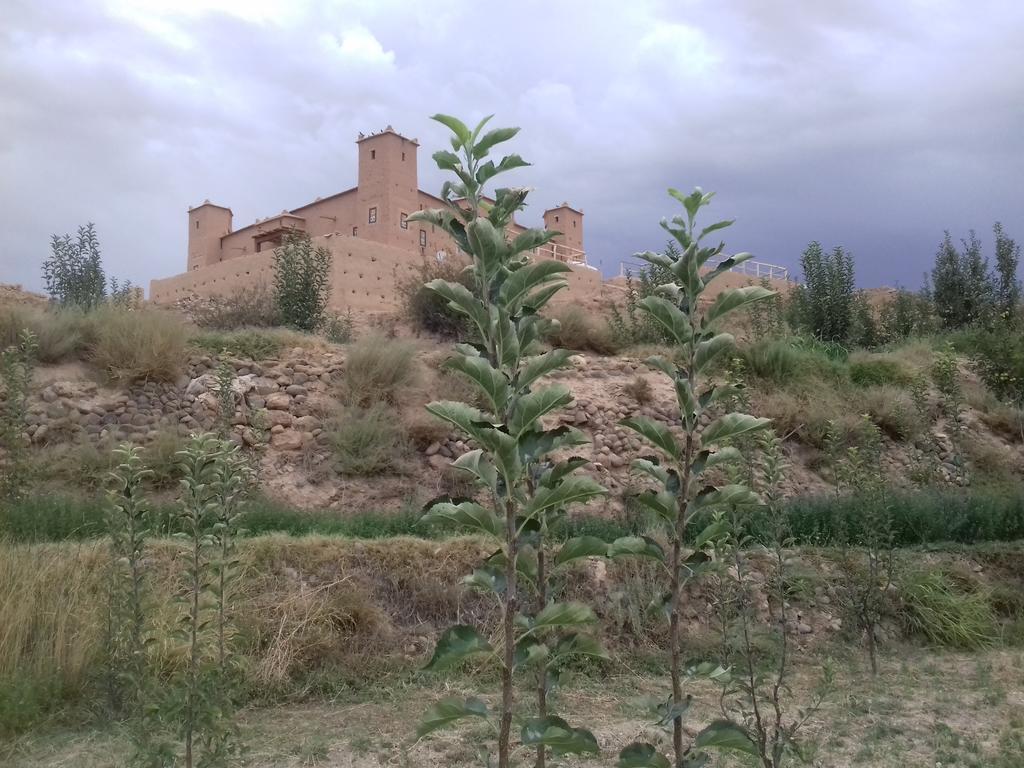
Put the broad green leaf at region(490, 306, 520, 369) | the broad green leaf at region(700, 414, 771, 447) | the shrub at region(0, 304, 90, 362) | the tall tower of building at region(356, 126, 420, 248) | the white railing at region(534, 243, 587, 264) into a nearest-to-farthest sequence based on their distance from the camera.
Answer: the broad green leaf at region(490, 306, 520, 369)
the broad green leaf at region(700, 414, 771, 447)
the shrub at region(0, 304, 90, 362)
the tall tower of building at region(356, 126, 420, 248)
the white railing at region(534, 243, 587, 264)

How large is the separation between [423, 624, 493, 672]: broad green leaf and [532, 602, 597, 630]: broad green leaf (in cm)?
15

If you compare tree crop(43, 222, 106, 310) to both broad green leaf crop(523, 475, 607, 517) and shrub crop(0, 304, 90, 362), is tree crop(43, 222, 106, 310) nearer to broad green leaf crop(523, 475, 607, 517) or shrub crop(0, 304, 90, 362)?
shrub crop(0, 304, 90, 362)

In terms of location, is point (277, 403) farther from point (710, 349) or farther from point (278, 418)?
point (710, 349)

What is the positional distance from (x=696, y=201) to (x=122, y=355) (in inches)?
379

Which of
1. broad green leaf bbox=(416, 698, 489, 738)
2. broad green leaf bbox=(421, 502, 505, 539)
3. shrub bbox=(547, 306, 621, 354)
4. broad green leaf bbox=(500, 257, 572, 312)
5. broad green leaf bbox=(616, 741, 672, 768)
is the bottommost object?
broad green leaf bbox=(616, 741, 672, 768)

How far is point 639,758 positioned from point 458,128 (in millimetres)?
1817

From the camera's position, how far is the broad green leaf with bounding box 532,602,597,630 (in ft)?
6.37

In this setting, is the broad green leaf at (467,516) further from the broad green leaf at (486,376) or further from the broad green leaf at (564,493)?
the broad green leaf at (486,376)

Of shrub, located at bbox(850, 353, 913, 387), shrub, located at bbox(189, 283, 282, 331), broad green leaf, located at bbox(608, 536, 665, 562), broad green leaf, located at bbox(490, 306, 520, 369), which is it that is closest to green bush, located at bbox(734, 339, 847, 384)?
shrub, located at bbox(850, 353, 913, 387)

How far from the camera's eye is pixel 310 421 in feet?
32.9

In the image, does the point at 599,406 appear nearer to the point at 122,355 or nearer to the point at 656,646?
the point at 656,646

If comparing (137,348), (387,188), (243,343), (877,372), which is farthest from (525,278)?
(387,188)

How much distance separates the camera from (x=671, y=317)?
7.63 ft

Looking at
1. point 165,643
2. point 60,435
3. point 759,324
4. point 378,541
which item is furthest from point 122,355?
point 759,324
